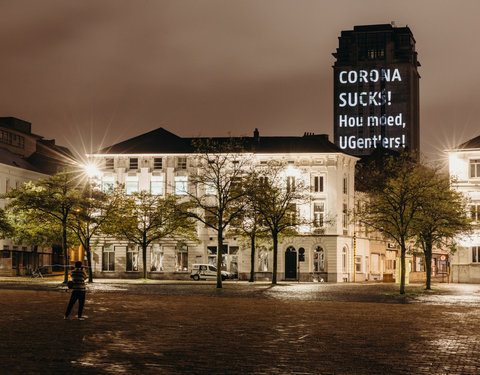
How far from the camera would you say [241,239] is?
75.3 metres

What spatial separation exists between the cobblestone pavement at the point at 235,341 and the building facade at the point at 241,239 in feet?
156

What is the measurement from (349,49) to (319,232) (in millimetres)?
113091

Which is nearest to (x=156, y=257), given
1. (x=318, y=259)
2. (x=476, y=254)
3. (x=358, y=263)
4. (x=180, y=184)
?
(x=180, y=184)

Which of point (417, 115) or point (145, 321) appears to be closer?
point (145, 321)

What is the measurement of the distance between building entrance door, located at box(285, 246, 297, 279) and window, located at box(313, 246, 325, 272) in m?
1.99

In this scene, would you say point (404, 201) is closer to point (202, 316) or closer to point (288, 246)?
point (202, 316)

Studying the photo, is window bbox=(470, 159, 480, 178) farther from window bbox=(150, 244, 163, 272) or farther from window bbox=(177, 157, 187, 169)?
window bbox=(150, 244, 163, 272)

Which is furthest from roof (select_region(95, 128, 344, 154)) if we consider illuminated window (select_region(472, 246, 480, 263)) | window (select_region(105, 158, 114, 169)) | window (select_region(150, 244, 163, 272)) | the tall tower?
the tall tower

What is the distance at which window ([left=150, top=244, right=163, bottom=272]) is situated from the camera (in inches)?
3081

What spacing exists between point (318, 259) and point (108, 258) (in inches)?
854

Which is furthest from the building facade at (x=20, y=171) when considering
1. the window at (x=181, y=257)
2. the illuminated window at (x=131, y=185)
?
the window at (x=181, y=257)

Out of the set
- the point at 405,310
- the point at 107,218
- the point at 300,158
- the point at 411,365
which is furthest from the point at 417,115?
the point at 411,365

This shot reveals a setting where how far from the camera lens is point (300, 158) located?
253ft

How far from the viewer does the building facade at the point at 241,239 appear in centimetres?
7644
